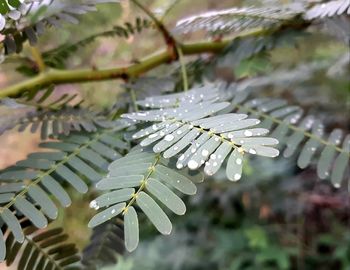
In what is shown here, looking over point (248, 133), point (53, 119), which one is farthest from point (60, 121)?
point (248, 133)

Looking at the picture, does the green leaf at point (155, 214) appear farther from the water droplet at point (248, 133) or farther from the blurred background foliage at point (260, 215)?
the blurred background foliage at point (260, 215)

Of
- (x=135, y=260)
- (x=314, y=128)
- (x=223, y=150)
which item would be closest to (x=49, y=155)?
(x=223, y=150)

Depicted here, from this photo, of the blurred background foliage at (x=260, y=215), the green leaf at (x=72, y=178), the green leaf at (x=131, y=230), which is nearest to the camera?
the green leaf at (x=131, y=230)

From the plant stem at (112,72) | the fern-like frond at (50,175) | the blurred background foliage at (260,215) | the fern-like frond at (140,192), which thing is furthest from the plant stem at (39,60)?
the blurred background foliage at (260,215)

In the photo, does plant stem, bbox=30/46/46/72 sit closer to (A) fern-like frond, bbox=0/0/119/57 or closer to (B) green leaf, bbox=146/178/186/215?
(A) fern-like frond, bbox=0/0/119/57

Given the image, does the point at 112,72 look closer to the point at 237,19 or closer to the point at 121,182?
the point at 237,19

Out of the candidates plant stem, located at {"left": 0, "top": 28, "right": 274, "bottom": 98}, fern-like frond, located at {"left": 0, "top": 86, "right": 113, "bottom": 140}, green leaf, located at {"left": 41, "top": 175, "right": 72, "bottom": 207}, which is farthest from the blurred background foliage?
green leaf, located at {"left": 41, "top": 175, "right": 72, "bottom": 207}
